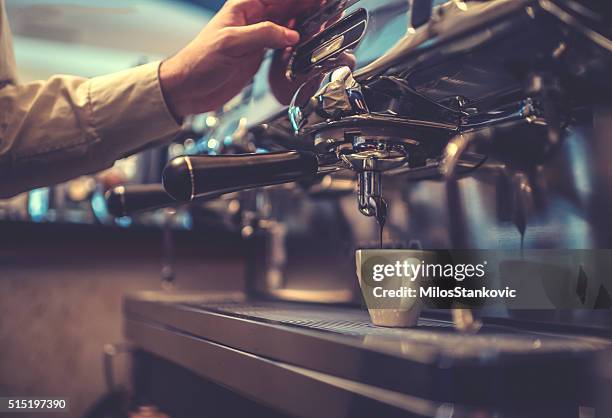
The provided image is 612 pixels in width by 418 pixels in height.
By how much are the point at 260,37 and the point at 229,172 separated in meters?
0.18

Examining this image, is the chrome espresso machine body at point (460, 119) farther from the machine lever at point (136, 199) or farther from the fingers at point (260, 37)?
the machine lever at point (136, 199)

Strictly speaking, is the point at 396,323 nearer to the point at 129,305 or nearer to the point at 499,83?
the point at 499,83

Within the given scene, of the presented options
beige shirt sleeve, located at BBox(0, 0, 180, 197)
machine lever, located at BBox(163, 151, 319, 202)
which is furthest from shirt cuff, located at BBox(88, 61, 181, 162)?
machine lever, located at BBox(163, 151, 319, 202)

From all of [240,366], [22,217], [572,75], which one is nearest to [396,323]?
[240,366]

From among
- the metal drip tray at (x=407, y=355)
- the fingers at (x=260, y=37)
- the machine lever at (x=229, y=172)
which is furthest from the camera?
the fingers at (x=260, y=37)

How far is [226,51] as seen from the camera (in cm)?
60

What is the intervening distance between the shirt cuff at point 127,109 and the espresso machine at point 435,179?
7 centimetres

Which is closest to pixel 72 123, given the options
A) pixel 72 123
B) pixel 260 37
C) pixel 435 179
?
pixel 72 123

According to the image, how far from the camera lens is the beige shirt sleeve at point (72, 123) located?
2.12 ft

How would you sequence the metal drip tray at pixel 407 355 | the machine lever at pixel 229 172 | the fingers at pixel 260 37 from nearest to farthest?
the metal drip tray at pixel 407 355
the machine lever at pixel 229 172
the fingers at pixel 260 37

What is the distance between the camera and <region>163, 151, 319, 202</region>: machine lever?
1.50ft

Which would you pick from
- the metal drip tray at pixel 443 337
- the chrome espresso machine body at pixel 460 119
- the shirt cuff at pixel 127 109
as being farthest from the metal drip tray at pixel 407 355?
the shirt cuff at pixel 127 109

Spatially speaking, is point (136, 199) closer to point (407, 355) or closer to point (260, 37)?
point (260, 37)

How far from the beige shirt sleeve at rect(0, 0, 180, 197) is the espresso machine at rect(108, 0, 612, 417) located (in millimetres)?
66
